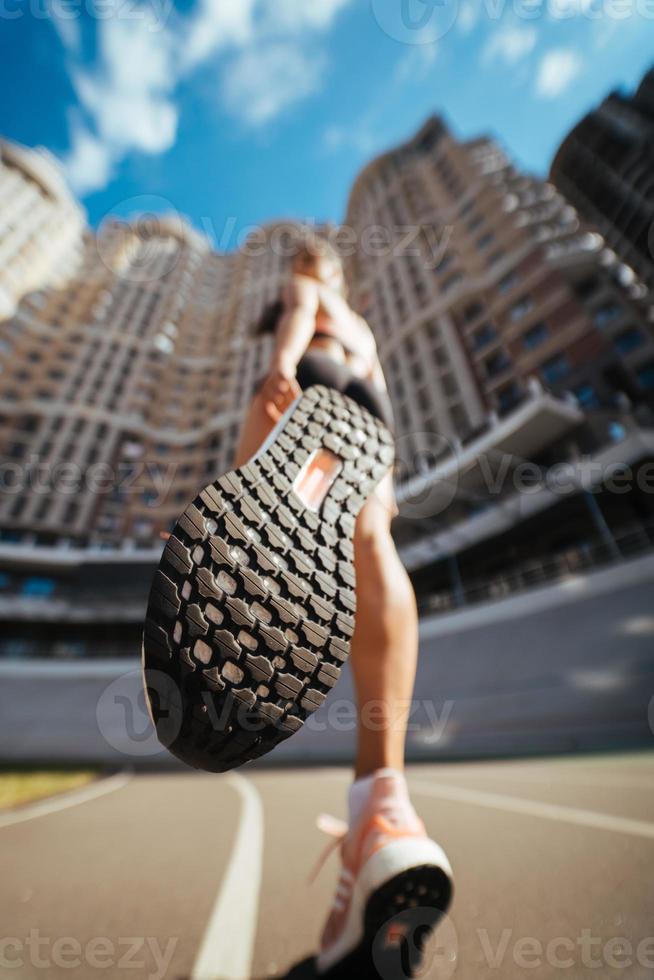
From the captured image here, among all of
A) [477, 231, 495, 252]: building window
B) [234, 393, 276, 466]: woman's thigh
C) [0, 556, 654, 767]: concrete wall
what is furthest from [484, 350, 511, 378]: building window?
[234, 393, 276, 466]: woman's thigh

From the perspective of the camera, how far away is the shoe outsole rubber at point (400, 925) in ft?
2.65

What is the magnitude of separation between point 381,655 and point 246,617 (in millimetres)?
600

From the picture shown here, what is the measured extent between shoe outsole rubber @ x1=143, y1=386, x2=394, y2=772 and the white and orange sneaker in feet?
1.19

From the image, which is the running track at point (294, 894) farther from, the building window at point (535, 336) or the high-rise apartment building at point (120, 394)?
the high-rise apartment building at point (120, 394)

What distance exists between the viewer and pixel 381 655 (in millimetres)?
1170

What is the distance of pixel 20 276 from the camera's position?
3512 cm

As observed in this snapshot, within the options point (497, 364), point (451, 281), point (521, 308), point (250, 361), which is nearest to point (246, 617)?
point (497, 364)

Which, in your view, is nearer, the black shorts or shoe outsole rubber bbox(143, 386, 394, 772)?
shoe outsole rubber bbox(143, 386, 394, 772)

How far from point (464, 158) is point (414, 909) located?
42745 millimetres

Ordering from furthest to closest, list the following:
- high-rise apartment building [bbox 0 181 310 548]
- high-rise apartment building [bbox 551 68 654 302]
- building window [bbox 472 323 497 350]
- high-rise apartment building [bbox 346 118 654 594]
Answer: high-rise apartment building [bbox 0 181 310 548], building window [bbox 472 323 497 350], high-rise apartment building [bbox 346 118 654 594], high-rise apartment building [bbox 551 68 654 302]

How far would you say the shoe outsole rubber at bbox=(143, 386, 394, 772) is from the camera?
0.68m

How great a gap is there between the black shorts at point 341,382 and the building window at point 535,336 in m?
22.1

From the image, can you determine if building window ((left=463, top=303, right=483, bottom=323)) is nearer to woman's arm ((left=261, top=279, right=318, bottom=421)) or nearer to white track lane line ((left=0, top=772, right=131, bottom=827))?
woman's arm ((left=261, top=279, right=318, bottom=421))

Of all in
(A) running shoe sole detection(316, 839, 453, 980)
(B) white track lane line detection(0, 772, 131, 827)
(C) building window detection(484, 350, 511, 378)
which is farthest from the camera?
(C) building window detection(484, 350, 511, 378)
